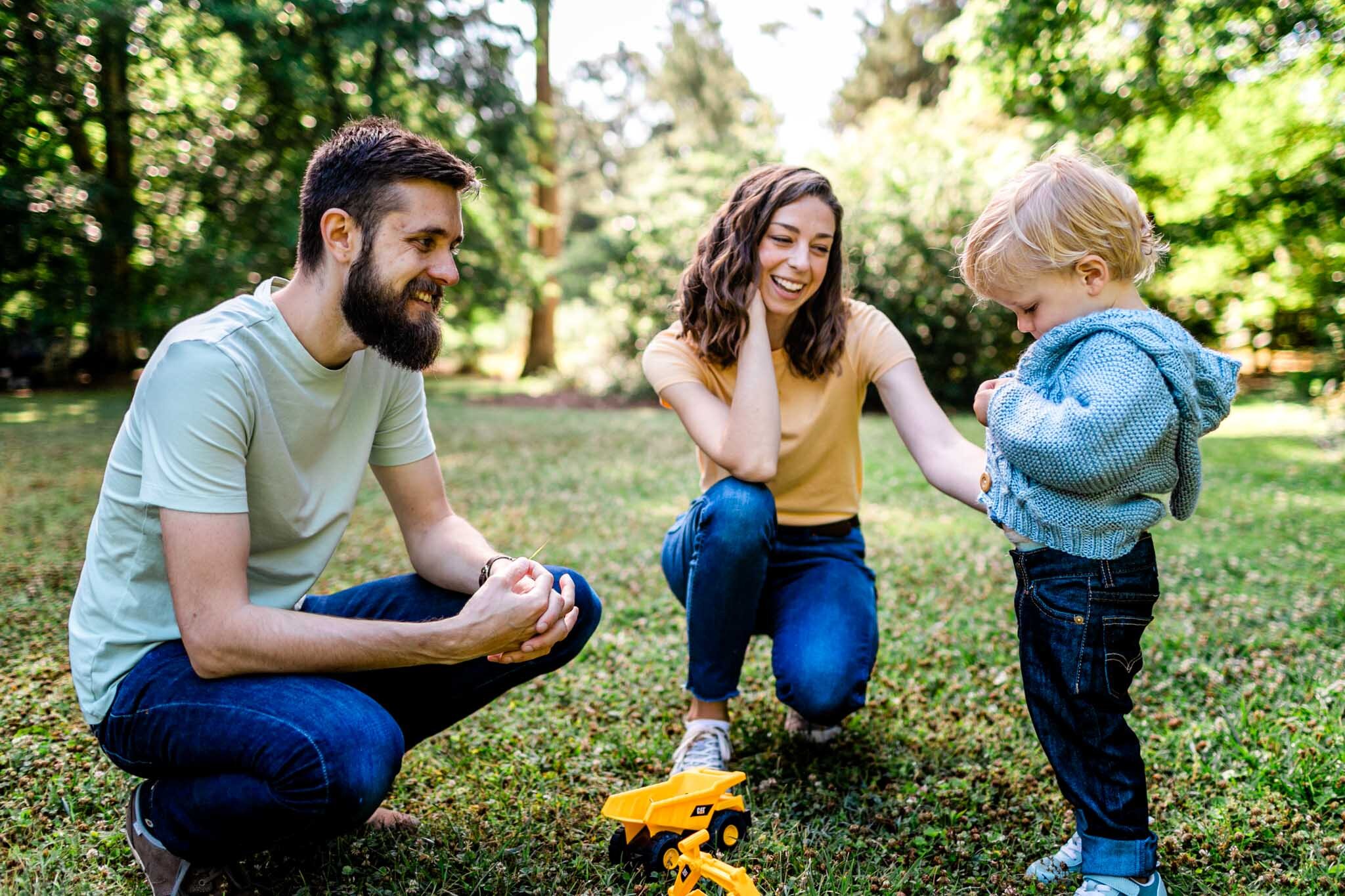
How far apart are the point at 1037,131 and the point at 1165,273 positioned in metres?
2.89

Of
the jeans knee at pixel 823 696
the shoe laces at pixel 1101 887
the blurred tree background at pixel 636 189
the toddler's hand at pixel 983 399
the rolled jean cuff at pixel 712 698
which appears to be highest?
the blurred tree background at pixel 636 189

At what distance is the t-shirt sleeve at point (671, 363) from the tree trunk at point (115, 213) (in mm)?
11879

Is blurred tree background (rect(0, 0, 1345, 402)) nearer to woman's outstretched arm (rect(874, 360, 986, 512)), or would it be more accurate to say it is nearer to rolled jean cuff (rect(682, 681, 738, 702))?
woman's outstretched arm (rect(874, 360, 986, 512))

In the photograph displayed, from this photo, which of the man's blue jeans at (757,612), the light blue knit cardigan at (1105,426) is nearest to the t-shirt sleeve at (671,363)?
the man's blue jeans at (757,612)

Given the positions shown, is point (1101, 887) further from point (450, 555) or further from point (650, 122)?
point (650, 122)

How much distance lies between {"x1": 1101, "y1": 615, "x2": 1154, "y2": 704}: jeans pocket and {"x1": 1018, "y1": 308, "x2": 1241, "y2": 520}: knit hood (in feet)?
0.92

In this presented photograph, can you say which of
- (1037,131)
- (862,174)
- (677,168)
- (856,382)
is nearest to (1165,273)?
(1037,131)

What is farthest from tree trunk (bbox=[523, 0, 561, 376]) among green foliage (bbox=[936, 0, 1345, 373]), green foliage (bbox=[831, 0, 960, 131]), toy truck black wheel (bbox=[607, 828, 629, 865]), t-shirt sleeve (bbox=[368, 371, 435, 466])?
toy truck black wheel (bbox=[607, 828, 629, 865])

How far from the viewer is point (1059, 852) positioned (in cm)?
206

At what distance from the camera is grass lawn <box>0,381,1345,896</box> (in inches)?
80.8

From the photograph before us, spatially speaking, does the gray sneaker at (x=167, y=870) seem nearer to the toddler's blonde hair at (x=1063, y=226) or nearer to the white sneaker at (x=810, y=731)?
the white sneaker at (x=810, y=731)

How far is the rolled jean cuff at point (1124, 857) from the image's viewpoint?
184cm

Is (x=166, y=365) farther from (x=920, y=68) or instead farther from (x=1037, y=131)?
(x=920, y=68)

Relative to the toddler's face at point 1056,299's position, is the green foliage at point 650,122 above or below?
above
